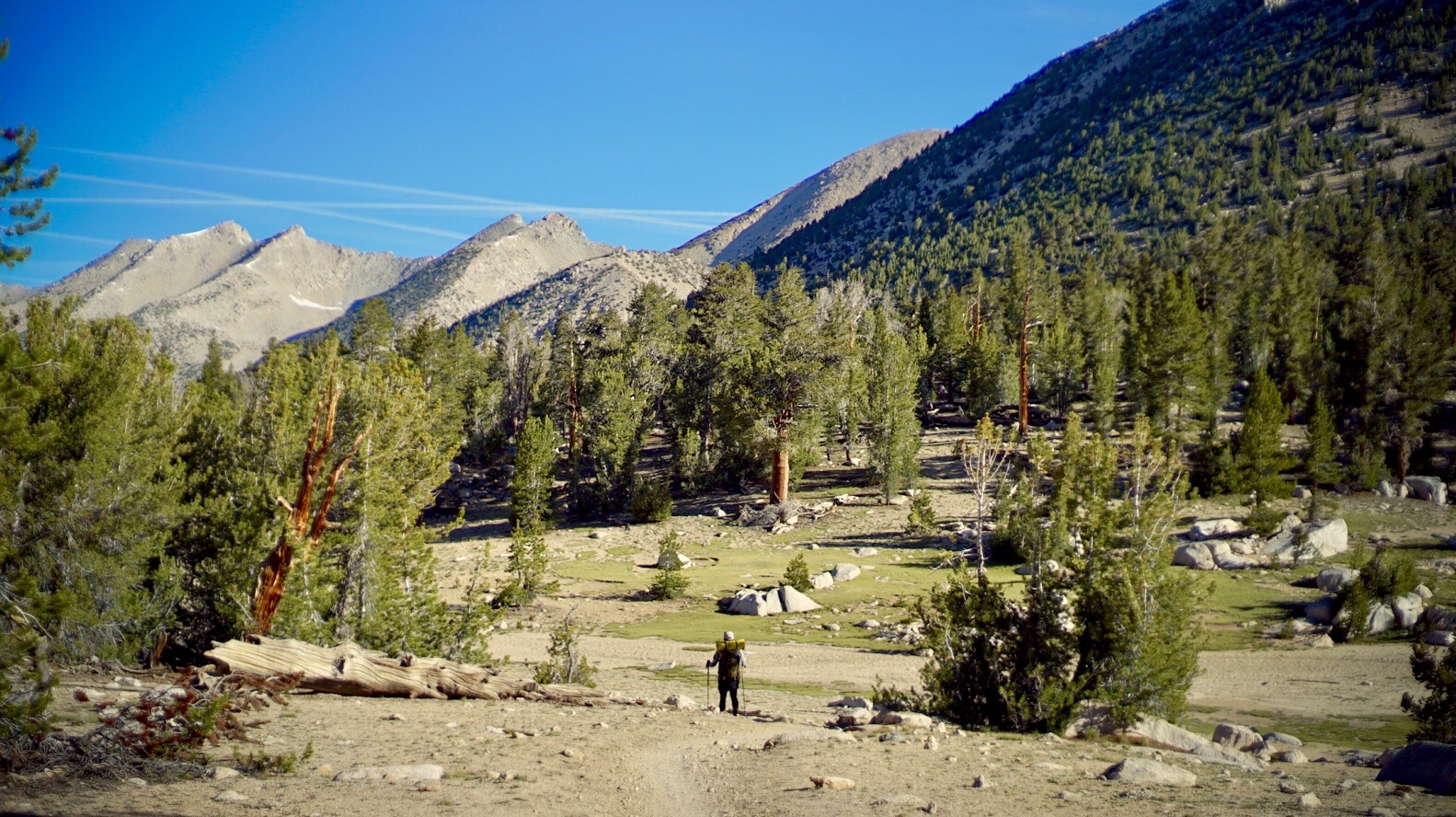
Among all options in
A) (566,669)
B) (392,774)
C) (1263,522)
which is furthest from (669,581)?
(1263,522)

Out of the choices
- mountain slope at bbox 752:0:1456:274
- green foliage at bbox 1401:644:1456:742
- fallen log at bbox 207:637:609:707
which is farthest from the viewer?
mountain slope at bbox 752:0:1456:274

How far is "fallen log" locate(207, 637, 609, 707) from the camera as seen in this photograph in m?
11.5

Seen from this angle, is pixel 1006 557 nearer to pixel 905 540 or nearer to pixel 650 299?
pixel 905 540

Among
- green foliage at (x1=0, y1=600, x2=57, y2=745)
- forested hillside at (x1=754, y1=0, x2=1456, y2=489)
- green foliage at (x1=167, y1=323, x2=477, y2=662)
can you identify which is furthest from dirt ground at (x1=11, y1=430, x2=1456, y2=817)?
forested hillside at (x1=754, y1=0, x2=1456, y2=489)

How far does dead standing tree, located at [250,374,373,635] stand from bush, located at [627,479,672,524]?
2812 cm

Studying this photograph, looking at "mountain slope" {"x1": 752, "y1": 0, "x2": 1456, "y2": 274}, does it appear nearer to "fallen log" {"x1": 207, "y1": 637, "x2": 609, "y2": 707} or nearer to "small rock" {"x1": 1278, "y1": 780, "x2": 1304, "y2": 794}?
"small rock" {"x1": 1278, "y1": 780, "x2": 1304, "y2": 794}

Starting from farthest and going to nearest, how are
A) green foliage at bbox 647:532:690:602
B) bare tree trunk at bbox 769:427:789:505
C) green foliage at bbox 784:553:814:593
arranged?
bare tree trunk at bbox 769:427:789:505
green foliage at bbox 784:553:814:593
green foliage at bbox 647:532:690:602

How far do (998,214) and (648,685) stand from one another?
17333cm

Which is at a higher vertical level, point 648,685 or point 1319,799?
point 1319,799

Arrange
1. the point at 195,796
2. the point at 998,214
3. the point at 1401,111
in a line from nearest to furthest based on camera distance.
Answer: the point at 195,796, the point at 1401,111, the point at 998,214

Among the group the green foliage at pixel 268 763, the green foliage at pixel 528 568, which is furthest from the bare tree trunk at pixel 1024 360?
the green foliage at pixel 268 763

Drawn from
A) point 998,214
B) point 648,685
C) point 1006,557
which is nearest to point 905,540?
point 1006,557

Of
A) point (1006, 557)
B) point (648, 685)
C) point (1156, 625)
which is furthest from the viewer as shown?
point (1006, 557)

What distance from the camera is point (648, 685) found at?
17.0m
